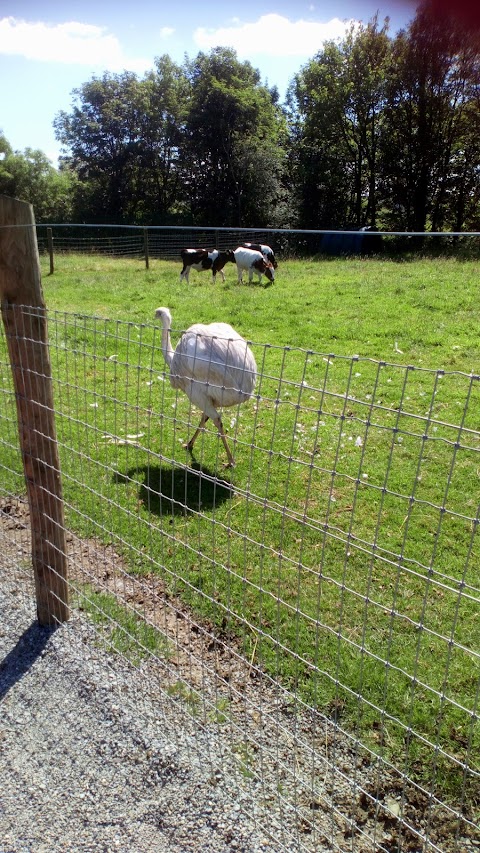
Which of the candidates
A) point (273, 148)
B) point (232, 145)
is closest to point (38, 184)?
point (232, 145)

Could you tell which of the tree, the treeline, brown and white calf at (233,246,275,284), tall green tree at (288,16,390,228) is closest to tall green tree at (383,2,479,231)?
the treeline

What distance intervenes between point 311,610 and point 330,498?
5.55ft

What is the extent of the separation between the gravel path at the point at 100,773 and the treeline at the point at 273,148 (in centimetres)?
1861

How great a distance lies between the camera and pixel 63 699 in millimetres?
3100

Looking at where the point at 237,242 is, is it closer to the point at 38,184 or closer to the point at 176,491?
the point at 38,184

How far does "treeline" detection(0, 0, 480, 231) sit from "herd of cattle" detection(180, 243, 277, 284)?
7.12 metres

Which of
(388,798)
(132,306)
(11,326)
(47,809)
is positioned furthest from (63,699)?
(132,306)

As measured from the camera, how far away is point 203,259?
17.9m

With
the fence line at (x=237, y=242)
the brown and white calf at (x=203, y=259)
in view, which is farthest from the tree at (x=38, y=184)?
the brown and white calf at (x=203, y=259)

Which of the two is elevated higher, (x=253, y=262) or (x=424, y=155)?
(x=424, y=155)

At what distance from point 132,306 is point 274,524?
9.17 m

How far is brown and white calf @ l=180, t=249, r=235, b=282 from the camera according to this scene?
17.5 m

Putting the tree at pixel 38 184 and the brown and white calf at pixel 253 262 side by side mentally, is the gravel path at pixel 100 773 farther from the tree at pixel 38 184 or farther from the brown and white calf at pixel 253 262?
the tree at pixel 38 184

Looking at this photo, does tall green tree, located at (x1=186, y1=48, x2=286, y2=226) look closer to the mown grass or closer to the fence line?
the fence line
